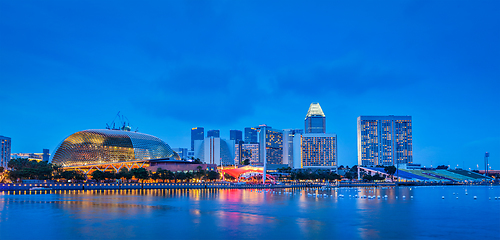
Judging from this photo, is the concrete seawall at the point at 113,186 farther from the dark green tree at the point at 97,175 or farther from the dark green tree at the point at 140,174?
the dark green tree at the point at 140,174

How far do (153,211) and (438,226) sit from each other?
32876 mm

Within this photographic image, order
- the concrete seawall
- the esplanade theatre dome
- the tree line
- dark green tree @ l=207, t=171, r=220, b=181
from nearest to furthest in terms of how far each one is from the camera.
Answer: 1. the concrete seawall
2. the tree line
3. dark green tree @ l=207, t=171, r=220, b=181
4. the esplanade theatre dome

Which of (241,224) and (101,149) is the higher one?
(101,149)

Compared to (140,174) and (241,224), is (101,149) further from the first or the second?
(241,224)

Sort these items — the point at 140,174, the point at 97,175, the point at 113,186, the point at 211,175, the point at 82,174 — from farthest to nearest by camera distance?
1. the point at 211,175
2. the point at 82,174
3. the point at 140,174
4. the point at 97,175
5. the point at 113,186

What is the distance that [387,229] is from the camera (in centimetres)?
3819

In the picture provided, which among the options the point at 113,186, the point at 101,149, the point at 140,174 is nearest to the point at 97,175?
the point at 113,186

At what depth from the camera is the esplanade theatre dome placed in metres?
146

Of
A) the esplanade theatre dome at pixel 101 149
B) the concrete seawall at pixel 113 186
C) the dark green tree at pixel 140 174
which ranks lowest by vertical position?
the concrete seawall at pixel 113 186

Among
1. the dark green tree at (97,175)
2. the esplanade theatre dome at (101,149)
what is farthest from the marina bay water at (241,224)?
the esplanade theatre dome at (101,149)

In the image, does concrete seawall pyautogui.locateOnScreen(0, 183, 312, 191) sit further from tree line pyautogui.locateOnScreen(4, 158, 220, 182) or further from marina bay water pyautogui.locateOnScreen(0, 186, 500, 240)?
marina bay water pyautogui.locateOnScreen(0, 186, 500, 240)

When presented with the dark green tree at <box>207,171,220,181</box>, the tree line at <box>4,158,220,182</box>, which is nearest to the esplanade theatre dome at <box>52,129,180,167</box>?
the tree line at <box>4,158,220,182</box>

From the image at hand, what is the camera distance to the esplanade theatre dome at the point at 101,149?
479 ft

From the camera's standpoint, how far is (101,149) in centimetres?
14912
